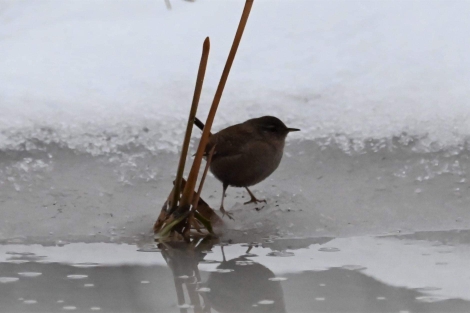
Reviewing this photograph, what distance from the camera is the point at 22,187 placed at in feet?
10.9

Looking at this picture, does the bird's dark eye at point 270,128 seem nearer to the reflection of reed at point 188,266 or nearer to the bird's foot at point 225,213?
the bird's foot at point 225,213

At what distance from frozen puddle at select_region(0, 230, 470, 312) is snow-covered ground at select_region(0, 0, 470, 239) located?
9.1 inches

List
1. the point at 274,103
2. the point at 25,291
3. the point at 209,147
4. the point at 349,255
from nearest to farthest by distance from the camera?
1. the point at 25,291
2. the point at 349,255
3. the point at 209,147
4. the point at 274,103

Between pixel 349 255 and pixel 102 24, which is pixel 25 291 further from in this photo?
pixel 102 24

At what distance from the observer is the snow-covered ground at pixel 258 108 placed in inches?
124

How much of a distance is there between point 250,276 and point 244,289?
0.13 metres

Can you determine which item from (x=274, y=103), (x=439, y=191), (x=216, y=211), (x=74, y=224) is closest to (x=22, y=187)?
(x=74, y=224)

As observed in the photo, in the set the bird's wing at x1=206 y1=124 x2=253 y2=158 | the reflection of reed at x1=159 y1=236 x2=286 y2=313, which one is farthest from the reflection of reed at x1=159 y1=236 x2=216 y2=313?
the bird's wing at x1=206 y1=124 x2=253 y2=158

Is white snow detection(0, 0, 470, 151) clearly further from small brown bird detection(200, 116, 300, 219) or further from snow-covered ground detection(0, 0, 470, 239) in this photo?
small brown bird detection(200, 116, 300, 219)

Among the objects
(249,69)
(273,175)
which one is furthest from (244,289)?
(249,69)

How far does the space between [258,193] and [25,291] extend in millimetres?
1493

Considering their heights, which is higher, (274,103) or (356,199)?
(274,103)

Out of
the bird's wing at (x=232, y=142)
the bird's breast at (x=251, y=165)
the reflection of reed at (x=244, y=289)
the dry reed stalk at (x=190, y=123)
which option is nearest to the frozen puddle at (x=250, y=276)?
the reflection of reed at (x=244, y=289)

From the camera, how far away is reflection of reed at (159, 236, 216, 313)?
209cm
